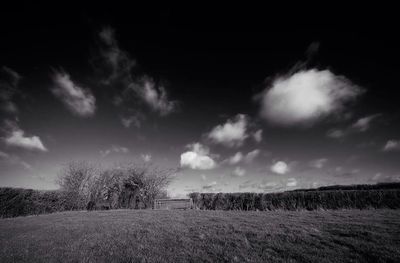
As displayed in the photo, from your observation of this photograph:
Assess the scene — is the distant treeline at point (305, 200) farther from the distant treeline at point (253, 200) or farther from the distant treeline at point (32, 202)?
the distant treeline at point (32, 202)

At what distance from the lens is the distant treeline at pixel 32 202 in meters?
16.6

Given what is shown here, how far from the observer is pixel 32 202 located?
734 inches

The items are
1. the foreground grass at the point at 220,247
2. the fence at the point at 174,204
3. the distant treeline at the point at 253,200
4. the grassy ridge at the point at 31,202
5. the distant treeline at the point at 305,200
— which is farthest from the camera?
the fence at the point at 174,204

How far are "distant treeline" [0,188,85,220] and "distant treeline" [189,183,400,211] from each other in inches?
558

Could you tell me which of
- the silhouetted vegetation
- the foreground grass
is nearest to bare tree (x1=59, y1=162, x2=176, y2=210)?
the silhouetted vegetation

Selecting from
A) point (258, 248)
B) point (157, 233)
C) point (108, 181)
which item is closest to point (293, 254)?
point (258, 248)

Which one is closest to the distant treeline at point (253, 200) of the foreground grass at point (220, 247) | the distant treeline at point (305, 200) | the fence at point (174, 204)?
the distant treeline at point (305, 200)

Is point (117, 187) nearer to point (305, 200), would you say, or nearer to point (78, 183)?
point (78, 183)

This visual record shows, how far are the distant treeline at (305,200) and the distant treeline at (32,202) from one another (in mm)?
14174

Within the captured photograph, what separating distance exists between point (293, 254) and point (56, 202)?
24346mm

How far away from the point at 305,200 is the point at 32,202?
83.2ft

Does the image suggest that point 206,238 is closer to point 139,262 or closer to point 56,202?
point 139,262

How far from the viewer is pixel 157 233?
768cm

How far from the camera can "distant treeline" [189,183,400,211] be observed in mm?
16297
